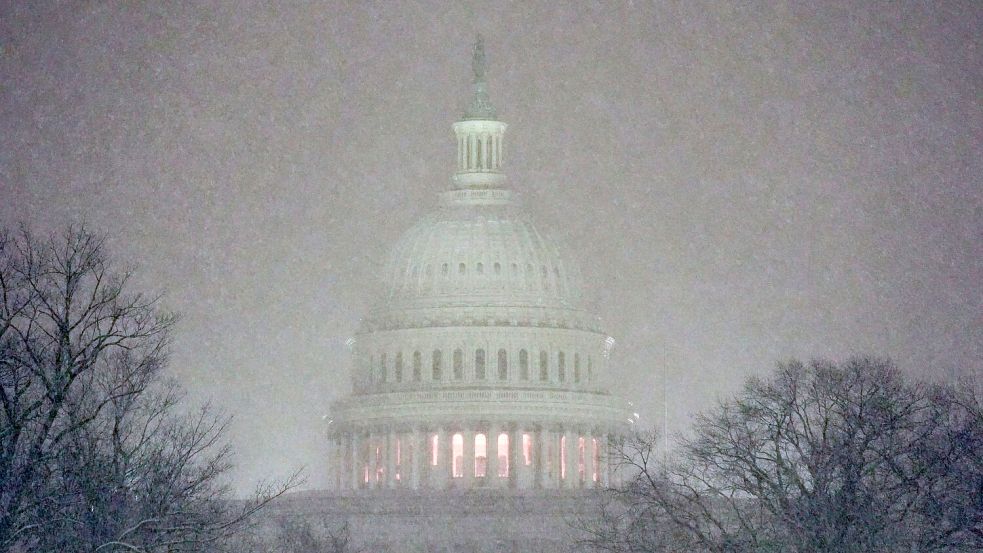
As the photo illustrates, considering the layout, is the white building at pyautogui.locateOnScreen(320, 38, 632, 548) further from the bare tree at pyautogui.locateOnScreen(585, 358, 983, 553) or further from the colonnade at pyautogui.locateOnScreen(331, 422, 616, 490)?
the bare tree at pyautogui.locateOnScreen(585, 358, 983, 553)

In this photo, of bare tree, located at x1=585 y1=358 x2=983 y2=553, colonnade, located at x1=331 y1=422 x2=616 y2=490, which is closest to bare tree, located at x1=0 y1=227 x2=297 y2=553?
bare tree, located at x1=585 y1=358 x2=983 y2=553

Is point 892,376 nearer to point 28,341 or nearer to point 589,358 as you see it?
point 28,341

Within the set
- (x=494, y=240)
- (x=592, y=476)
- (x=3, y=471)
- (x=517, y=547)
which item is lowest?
(x=3, y=471)

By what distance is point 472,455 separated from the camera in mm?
185875

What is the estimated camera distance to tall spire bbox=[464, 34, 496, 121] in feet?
620

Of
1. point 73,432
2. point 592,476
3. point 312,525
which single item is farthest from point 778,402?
point 592,476

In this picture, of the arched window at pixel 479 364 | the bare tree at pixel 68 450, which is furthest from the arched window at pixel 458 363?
the bare tree at pixel 68 450

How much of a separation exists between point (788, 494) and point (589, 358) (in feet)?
385

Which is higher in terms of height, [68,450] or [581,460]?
[581,460]

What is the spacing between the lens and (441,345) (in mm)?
189500

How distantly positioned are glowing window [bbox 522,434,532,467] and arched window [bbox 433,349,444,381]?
28.3 feet

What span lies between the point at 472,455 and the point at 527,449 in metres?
4.27

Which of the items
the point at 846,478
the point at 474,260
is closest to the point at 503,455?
the point at 474,260

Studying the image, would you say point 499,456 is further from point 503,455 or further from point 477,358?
point 477,358
